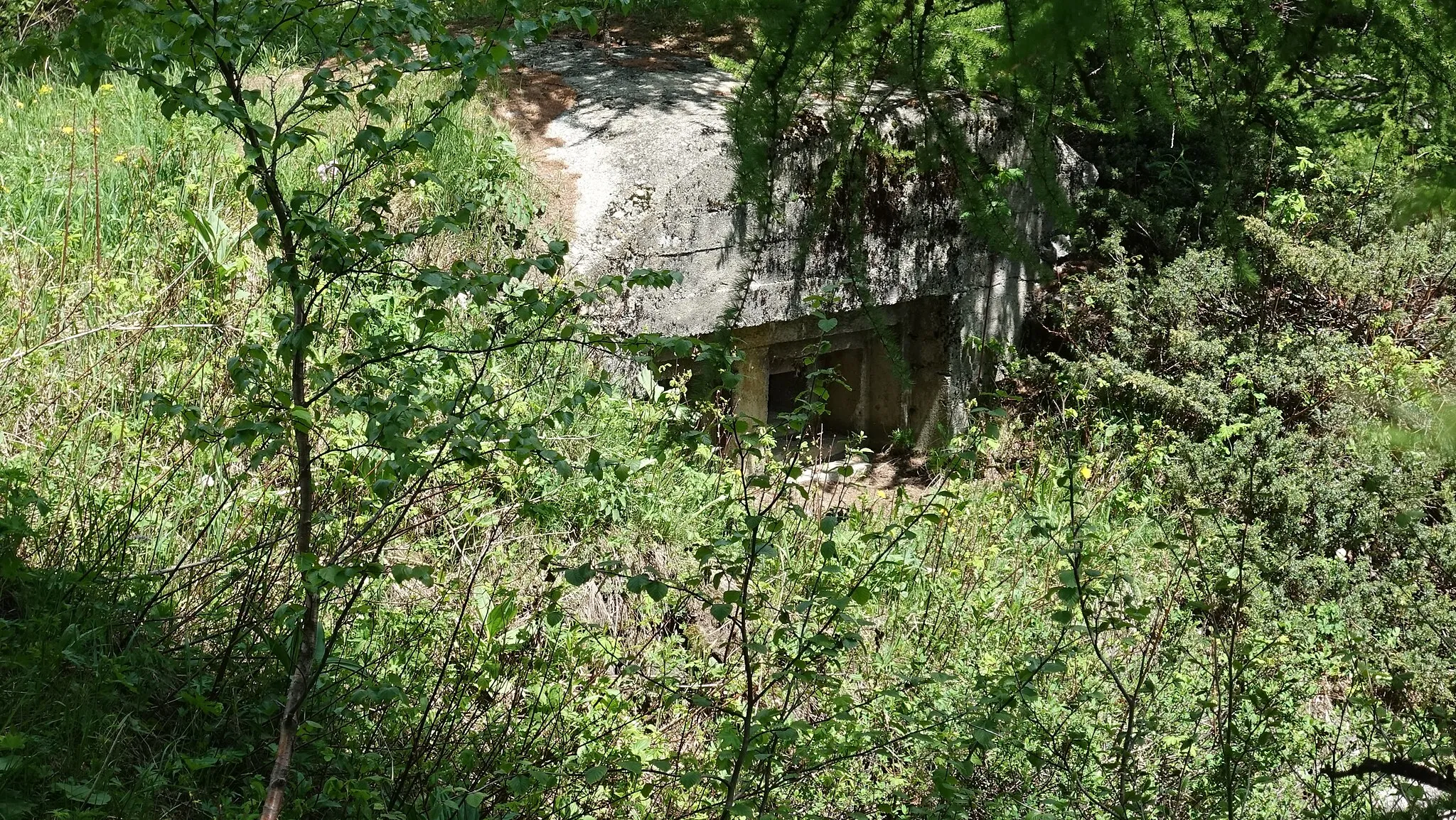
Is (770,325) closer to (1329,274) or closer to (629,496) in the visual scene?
(629,496)

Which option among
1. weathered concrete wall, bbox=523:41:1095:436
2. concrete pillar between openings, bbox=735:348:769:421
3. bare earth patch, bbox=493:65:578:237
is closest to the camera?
bare earth patch, bbox=493:65:578:237

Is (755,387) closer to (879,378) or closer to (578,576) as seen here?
(879,378)

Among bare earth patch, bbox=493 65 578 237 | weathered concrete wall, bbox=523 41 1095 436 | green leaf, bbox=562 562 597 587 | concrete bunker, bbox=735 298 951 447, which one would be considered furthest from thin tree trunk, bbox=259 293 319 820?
concrete bunker, bbox=735 298 951 447

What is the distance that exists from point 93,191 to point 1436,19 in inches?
213

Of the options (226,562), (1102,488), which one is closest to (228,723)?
(226,562)

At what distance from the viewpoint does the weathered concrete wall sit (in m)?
6.41

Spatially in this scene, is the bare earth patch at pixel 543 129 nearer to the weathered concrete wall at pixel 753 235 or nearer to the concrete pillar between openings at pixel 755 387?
the weathered concrete wall at pixel 753 235

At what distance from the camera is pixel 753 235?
5.72 metres

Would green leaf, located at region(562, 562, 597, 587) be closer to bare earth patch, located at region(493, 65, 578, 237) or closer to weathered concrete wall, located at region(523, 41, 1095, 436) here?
weathered concrete wall, located at region(523, 41, 1095, 436)

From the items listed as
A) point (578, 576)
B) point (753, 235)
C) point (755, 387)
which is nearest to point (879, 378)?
point (755, 387)

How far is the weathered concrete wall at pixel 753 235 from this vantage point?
6.41 meters

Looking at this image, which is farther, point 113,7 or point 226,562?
point 226,562

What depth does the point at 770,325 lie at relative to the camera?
24.2ft

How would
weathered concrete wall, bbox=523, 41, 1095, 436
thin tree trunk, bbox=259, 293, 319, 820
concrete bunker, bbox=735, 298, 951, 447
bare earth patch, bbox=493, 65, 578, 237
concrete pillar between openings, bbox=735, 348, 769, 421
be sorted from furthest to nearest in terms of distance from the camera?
concrete bunker, bbox=735, 298, 951, 447 < concrete pillar between openings, bbox=735, 348, 769, 421 < weathered concrete wall, bbox=523, 41, 1095, 436 < bare earth patch, bbox=493, 65, 578, 237 < thin tree trunk, bbox=259, 293, 319, 820
